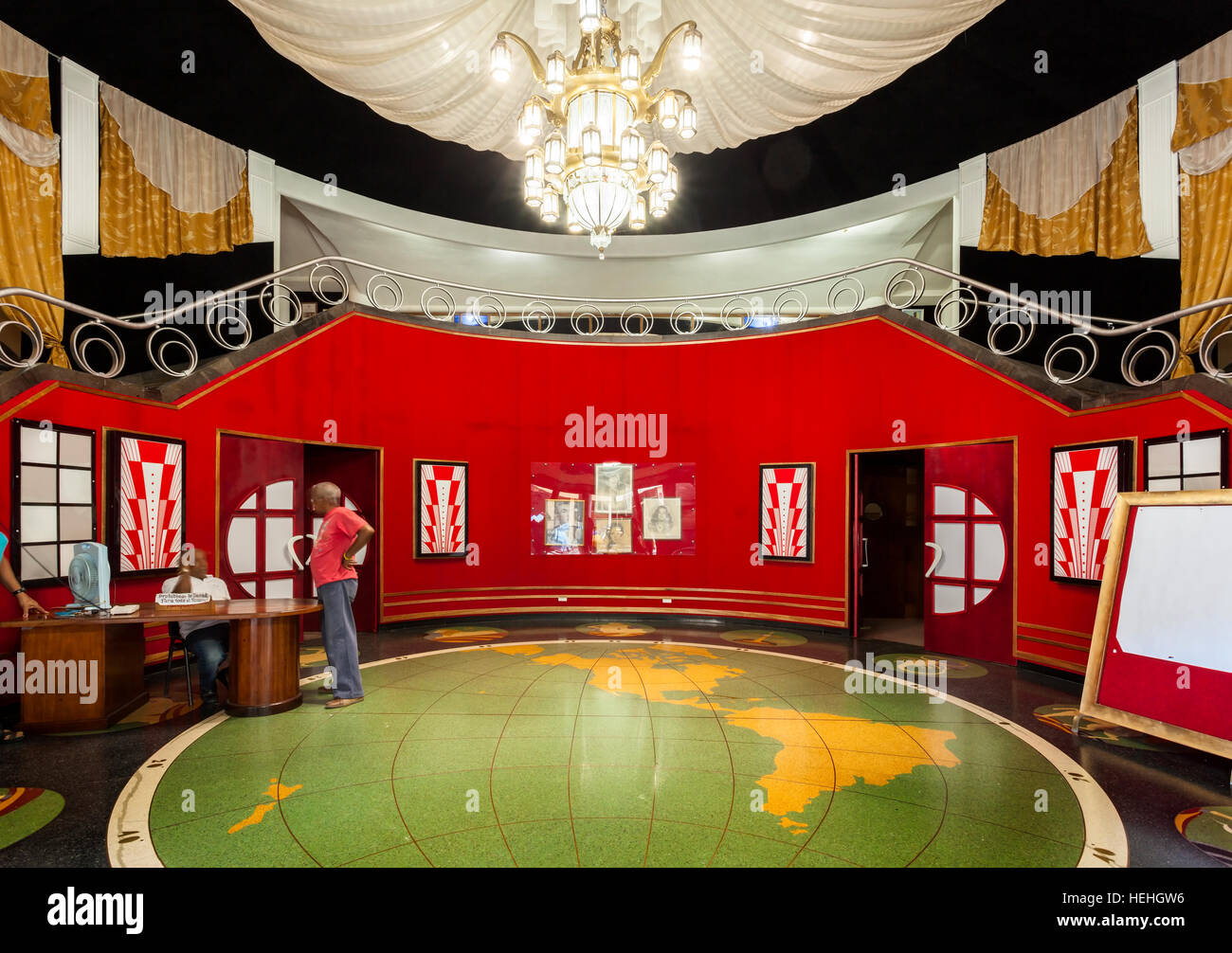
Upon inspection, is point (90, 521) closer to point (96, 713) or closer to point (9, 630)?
point (9, 630)

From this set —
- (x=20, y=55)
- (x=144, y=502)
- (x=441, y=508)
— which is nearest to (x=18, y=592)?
(x=144, y=502)

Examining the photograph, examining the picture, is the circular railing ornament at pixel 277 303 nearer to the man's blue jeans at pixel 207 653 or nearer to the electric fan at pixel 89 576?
the electric fan at pixel 89 576

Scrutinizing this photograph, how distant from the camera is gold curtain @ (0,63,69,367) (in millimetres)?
5281

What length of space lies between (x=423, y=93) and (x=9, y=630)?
5.03 metres

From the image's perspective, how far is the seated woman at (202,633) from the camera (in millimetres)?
4730

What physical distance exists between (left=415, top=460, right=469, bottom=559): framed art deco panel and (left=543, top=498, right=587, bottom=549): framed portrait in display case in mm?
1106

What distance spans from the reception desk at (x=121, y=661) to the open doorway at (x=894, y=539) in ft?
24.5

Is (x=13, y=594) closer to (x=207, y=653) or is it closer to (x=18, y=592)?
(x=18, y=592)

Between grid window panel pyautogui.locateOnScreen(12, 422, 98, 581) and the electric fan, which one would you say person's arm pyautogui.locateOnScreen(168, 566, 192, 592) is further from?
grid window panel pyautogui.locateOnScreen(12, 422, 98, 581)

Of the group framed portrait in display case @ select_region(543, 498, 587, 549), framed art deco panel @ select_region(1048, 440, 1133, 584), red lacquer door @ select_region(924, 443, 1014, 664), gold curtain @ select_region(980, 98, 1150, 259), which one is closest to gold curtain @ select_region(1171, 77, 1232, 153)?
gold curtain @ select_region(980, 98, 1150, 259)

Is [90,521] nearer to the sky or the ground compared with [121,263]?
nearer to the ground

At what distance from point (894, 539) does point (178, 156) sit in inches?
416

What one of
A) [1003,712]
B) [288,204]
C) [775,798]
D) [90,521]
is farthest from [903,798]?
[288,204]

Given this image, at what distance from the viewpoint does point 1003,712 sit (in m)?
4.72
